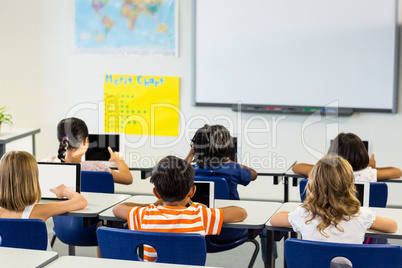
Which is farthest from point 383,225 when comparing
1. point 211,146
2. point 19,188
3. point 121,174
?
point 121,174

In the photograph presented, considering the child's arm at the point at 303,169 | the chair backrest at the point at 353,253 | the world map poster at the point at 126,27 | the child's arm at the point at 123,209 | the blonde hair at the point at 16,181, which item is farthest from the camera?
the world map poster at the point at 126,27

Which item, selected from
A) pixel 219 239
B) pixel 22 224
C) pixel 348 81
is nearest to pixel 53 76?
pixel 348 81

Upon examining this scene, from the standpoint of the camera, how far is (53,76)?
20.4ft

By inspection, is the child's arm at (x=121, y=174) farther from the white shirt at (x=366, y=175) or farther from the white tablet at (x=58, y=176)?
Answer: the white shirt at (x=366, y=175)

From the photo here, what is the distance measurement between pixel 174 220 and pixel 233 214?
1.14ft

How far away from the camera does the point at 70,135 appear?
12.6ft

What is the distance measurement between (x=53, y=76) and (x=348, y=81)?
308cm

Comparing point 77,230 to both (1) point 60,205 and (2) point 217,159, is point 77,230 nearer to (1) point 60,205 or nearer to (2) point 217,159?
(1) point 60,205

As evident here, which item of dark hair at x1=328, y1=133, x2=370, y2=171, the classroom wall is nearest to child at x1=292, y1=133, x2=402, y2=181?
dark hair at x1=328, y1=133, x2=370, y2=171

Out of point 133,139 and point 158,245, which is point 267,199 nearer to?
point 133,139

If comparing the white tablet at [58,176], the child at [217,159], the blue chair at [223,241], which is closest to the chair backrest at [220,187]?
the blue chair at [223,241]

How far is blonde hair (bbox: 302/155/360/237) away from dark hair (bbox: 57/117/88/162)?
1825 mm

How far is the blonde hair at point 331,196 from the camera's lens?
2412 mm

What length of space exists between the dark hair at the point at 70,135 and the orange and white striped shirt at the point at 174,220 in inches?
51.9
